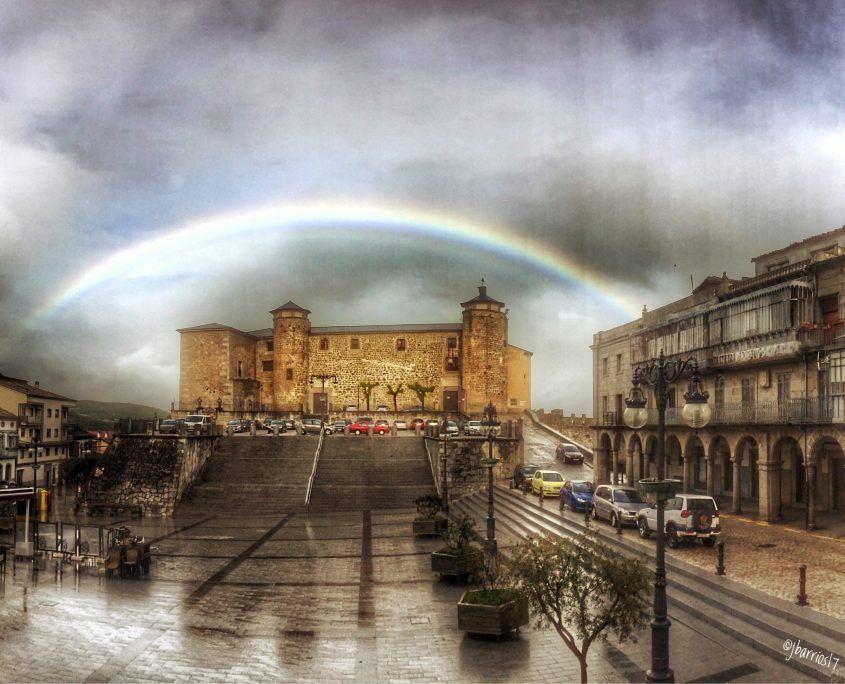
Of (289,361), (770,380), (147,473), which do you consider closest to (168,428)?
(147,473)

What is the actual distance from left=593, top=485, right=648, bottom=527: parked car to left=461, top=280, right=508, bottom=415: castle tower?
151 feet

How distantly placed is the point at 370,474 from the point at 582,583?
30.3 metres

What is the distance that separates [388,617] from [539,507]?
15.4m

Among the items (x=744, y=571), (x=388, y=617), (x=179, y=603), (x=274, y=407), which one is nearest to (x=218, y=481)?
(x=179, y=603)

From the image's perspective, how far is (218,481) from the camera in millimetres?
39969

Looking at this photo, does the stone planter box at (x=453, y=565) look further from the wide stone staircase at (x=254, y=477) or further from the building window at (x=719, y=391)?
the building window at (x=719, y=391)

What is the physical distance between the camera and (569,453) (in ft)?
176

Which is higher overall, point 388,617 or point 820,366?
point 820,366

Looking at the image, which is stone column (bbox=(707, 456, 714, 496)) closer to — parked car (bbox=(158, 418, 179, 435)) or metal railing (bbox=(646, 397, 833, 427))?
metal railing (bbox=(646, 397, 833, 427))

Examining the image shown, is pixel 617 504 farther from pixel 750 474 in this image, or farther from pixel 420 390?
pixel 420 390

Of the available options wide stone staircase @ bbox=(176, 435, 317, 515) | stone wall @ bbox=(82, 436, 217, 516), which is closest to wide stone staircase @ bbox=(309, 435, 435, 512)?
wide stone staircase @ bbox=(176, 435, 317, 515)

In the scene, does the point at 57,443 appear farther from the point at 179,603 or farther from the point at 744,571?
the point at 744,571

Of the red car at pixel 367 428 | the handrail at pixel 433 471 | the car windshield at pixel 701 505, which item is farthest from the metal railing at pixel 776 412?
the red car at pixel 367 428

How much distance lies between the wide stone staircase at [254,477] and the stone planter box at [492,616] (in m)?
23.1
